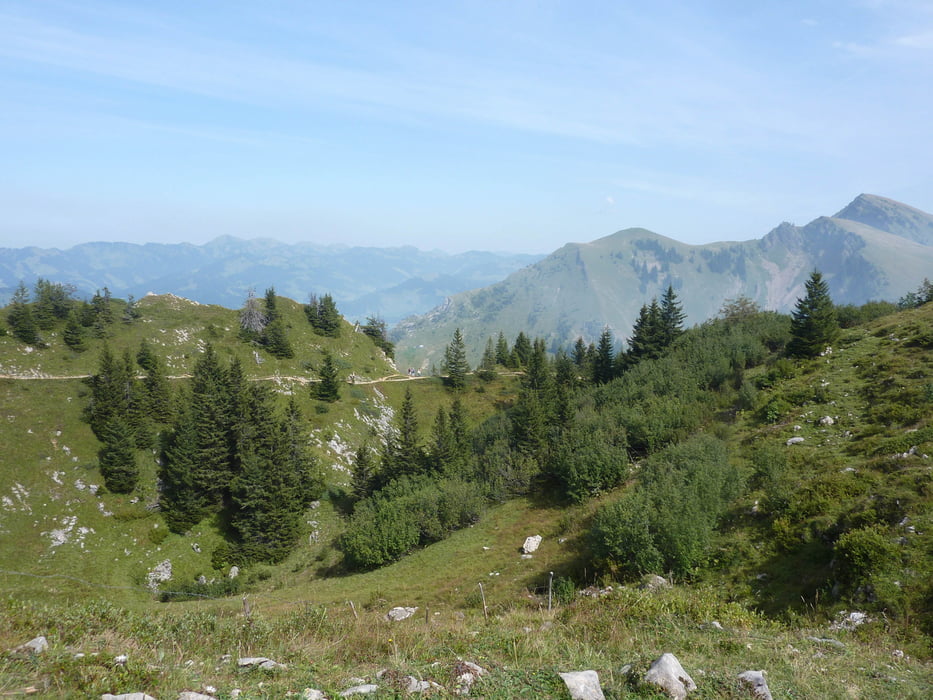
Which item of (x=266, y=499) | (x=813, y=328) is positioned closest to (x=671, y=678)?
(x=266, y=499)

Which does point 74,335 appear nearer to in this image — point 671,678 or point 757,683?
point 671,678

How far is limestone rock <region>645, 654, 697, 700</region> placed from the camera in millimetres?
8688

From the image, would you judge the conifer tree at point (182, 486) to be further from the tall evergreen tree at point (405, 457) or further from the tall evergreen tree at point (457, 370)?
the tall evergreen tree at point (457, 370)

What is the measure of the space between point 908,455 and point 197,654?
2900cm

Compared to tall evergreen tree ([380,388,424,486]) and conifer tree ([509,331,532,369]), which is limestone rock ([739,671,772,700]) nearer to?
tall evergreen tree ([380,388,424,486])

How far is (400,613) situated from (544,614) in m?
9.64

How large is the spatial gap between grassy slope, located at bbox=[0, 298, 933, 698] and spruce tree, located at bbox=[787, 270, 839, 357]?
4.05m

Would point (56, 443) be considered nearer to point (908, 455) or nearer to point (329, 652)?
point (329, 652)

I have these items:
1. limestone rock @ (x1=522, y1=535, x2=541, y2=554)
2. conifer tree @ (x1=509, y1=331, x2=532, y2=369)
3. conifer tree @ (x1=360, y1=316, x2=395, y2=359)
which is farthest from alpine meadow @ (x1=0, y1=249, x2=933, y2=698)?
conifer tree @ (x1=509, y1=331, x2=532, y2=369)

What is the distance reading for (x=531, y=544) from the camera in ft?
Result: 101

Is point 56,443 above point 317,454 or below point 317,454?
above

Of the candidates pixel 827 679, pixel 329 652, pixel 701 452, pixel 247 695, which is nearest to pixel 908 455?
pixel 701 452

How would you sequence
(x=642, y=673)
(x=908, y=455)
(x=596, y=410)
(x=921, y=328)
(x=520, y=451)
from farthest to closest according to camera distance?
(x=596, y=410) → (x=520, y=451) → (x=921, y=328) → (x=908, y=455) → (x=642, y=673)

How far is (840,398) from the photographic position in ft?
110
